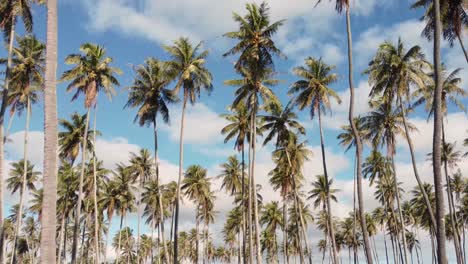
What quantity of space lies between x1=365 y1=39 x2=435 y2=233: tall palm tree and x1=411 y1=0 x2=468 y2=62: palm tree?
7.04 meters

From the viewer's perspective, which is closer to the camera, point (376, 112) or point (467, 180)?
point (376, 112)

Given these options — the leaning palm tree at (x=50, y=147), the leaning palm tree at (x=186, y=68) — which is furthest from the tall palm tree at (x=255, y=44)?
the leaning palm tree at (x=50, y=147)

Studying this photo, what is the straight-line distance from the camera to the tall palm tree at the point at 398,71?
1248 inches

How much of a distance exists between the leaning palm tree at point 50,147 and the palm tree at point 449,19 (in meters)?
20.3

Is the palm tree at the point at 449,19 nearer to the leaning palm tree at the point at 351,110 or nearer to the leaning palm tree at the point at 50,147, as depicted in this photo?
the leaning palm tree at the point at 351,110

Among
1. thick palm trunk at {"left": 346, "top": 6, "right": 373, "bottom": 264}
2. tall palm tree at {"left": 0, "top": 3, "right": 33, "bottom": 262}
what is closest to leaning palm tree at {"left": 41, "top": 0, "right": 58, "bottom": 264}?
tall palm tree at {"left": 0, "top": 3, "right": 33, "bottom": 262}

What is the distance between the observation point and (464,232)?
67812mm

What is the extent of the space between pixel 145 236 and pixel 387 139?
328 ft

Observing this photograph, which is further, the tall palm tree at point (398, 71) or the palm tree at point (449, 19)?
the tall palm tree at point (398, 71)

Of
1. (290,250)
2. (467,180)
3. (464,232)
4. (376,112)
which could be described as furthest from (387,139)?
(290,250)

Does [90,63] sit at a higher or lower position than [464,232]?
higher

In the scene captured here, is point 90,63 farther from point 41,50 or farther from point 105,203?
point 105,203

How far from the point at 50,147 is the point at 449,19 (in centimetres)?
2383

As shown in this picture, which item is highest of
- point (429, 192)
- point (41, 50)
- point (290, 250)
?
point (41, 50)
